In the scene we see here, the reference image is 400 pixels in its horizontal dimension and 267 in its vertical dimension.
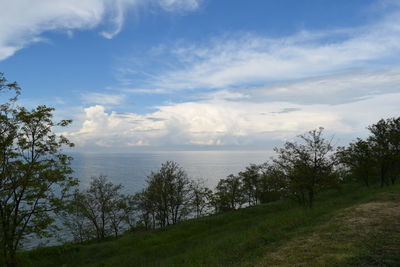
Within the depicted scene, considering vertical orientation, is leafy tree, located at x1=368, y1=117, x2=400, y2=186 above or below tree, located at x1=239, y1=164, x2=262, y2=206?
above

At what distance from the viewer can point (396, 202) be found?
18.8 m

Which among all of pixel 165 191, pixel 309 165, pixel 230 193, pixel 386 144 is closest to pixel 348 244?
pixel 309 165

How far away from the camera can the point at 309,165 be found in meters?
26.9

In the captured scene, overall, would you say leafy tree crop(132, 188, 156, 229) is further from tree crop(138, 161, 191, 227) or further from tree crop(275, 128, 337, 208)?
tree crop(275, 128, 337, 208)

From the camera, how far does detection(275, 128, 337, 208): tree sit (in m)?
25.9

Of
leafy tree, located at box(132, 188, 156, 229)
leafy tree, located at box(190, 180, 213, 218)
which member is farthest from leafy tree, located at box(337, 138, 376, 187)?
leafy tree, located at box(132, 188, 156, 229)

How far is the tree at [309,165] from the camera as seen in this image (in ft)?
84.9

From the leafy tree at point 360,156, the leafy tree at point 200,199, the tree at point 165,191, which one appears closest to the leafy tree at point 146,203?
the tree at point 165,191

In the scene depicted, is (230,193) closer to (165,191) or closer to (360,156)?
(165,191)

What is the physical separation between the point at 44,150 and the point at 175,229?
80.9ft

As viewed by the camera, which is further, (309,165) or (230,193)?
(230,193)

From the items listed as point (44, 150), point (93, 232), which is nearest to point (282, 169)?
point (44, 150)

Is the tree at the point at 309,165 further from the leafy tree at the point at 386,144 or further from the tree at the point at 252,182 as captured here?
the tree at the point at 252,182

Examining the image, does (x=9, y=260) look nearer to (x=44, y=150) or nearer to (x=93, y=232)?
(x=44, y=150)
